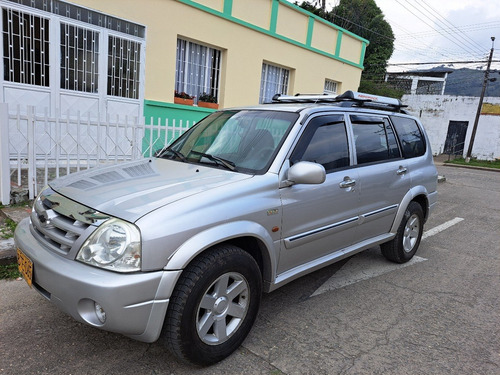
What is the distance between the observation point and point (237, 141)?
10.8ft

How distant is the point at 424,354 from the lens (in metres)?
2.77

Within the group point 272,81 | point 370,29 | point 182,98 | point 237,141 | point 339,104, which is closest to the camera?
point 237,141

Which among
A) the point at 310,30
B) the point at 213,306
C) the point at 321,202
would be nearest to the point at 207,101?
the point at 310,30

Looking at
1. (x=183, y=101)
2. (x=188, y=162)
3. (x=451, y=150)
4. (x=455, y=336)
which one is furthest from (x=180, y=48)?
(x=451, y=150)

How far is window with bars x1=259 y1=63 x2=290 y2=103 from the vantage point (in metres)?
11.0

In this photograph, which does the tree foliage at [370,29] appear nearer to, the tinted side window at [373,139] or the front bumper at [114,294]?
the tinted side window at [373,139]

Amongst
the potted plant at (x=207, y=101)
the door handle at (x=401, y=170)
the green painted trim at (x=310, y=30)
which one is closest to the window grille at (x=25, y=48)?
the potted plant at (x=207, y=101)

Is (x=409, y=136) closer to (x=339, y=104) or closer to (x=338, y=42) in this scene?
(x=339, y=104)

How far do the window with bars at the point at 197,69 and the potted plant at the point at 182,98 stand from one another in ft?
0.58

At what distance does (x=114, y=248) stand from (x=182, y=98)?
23.7ft

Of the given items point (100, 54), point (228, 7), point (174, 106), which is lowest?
point (174, 106)

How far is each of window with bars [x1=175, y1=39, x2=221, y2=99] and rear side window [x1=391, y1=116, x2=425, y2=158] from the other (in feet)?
19.2

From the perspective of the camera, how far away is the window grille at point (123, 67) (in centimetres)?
758

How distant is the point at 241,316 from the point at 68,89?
6.22 metres
